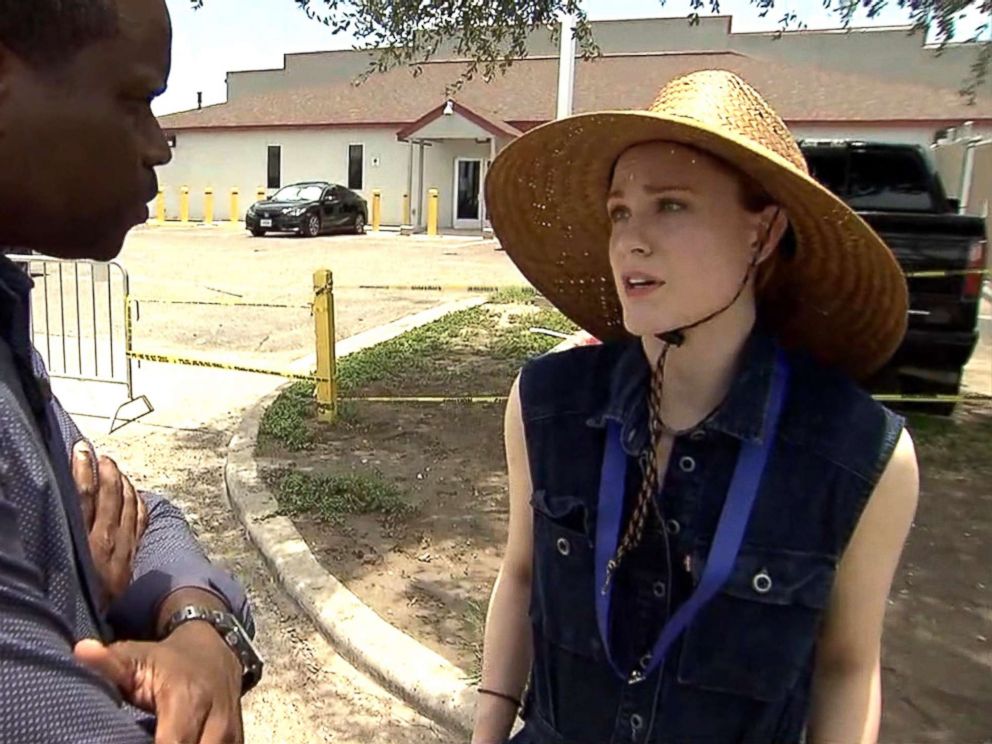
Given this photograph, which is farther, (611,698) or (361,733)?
(361,733)

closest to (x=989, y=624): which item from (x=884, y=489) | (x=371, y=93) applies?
(x=884, y=489)

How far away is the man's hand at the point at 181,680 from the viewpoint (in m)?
1.01

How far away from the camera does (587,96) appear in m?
31.4

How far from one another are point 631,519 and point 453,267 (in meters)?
17.9

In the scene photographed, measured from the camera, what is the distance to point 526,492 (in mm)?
1693

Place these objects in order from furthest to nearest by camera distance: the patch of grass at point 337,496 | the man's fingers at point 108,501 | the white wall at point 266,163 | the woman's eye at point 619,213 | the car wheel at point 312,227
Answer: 1. the white wall at point 266,163
2. the car wheel at point 312,227
3. the patch of grass at point 337,496
4. the woman's eye at point 619,213
5. the man's fingers at point 108,501

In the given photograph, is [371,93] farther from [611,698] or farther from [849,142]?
[611,698]

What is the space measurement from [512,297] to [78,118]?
12.9 metres

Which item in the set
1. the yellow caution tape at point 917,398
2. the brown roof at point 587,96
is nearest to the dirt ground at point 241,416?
the yellow caution tape at point 917,398

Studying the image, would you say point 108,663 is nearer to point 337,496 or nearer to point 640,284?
point 640,284

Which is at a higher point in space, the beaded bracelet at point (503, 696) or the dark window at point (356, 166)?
the dark window at point (356, 166)

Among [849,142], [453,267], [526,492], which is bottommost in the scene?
[453,267]

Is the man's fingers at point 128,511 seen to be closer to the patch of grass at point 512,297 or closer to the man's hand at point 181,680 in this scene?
the man's hand at point 181,680

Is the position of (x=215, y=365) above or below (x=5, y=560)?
below
